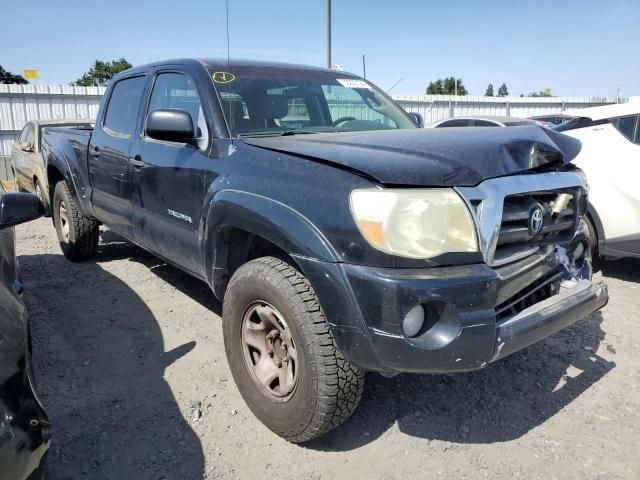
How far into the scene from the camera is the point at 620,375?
3248mm

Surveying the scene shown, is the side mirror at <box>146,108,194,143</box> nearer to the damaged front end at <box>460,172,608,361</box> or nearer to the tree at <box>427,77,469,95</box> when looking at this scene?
the damaged front end at <box>460,172,608,361</box>

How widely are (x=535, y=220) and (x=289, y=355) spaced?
4.19 feet

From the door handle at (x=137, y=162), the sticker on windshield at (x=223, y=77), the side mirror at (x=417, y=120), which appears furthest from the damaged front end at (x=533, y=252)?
the door handle at (x=137, y=162)

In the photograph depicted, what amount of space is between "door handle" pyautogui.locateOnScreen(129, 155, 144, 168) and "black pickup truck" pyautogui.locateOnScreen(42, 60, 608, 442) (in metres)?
0.27

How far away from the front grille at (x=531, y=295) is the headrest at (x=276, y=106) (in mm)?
1781

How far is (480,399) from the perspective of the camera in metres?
2.96

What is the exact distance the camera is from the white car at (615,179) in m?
4.64

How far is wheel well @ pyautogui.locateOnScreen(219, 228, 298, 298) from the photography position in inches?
107

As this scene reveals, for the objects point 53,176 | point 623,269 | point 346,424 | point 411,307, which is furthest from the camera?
point 53,176

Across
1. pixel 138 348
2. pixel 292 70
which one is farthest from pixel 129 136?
pixel 138 348

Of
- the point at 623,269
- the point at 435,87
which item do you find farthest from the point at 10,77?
the point at 623,269

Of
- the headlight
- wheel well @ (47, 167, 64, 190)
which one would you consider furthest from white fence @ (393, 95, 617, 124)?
the headlight

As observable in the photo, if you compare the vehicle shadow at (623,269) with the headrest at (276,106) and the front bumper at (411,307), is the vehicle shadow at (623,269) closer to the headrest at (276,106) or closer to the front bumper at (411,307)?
the front bumper at (411,307)

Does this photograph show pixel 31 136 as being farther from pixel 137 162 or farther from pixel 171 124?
pixel 171 124
